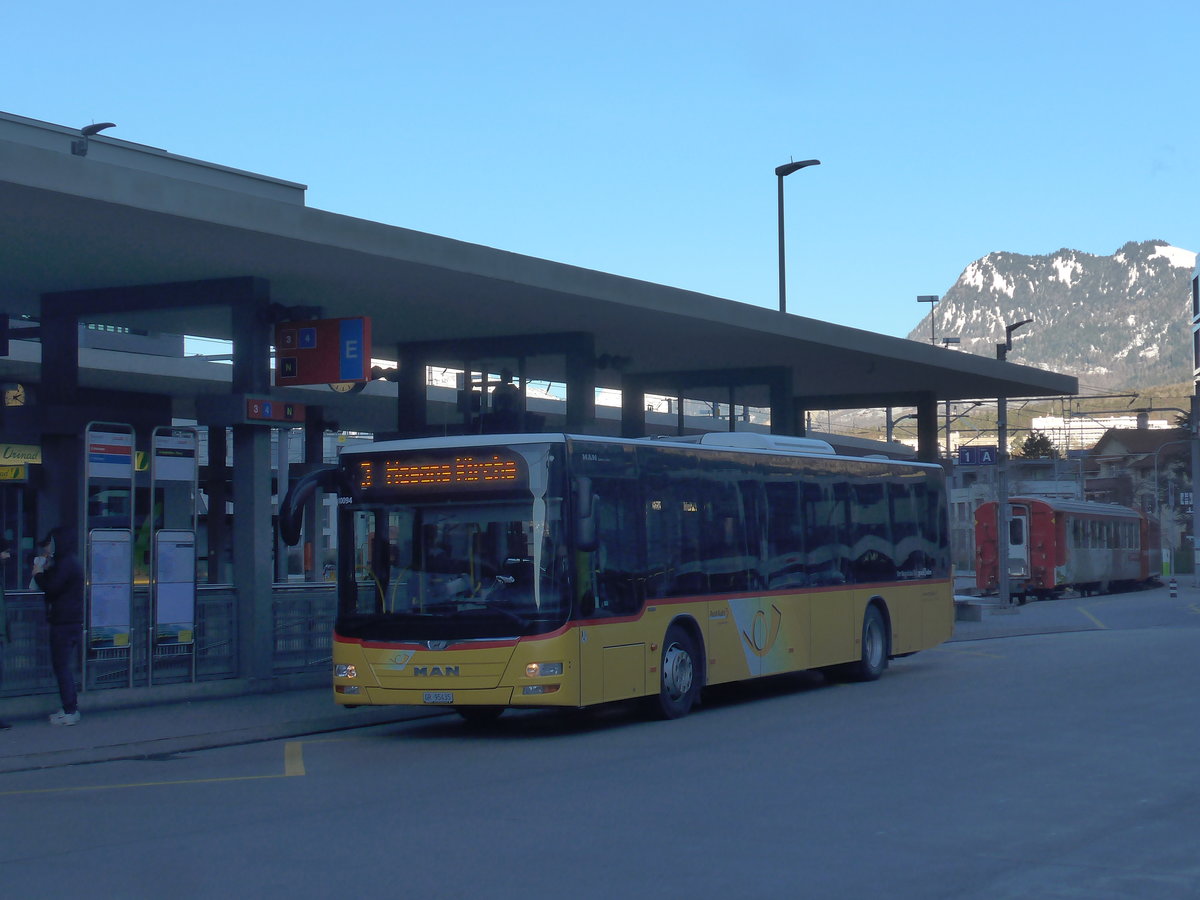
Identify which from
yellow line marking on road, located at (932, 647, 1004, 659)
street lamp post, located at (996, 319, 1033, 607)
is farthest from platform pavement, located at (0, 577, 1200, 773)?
street lamp post, located at (996, 319, 1033, 607)

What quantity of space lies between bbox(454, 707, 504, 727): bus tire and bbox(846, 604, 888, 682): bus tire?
5.77 meters

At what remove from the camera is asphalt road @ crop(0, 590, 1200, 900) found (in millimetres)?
7668

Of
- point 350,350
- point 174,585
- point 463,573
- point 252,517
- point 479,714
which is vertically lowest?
point 479,714

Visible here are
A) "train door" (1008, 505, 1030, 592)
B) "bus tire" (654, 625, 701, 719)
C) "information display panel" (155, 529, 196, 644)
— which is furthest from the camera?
"train door" (1008, 505, 1030, 592)

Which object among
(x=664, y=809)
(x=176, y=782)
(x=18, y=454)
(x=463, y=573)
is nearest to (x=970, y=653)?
(x=463, y=573)

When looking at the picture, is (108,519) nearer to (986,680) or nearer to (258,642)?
(258,642)

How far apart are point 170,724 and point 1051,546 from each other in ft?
125

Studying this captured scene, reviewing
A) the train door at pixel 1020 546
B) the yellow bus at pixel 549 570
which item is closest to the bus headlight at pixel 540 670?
the yellow bus at pixel 549 570

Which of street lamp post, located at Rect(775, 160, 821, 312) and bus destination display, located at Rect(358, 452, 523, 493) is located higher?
street lamp post, located at Rect(775, 160, 821, 312)

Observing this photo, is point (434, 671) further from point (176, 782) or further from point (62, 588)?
point (62, 588)

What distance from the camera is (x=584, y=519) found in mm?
13891

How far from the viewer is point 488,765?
12.3 meters

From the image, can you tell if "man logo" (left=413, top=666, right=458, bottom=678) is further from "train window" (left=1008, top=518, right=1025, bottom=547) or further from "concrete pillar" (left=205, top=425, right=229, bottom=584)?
"train window" (left=1008, top=518, right=1025, bottom=547)

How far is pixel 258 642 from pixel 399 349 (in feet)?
27.6
